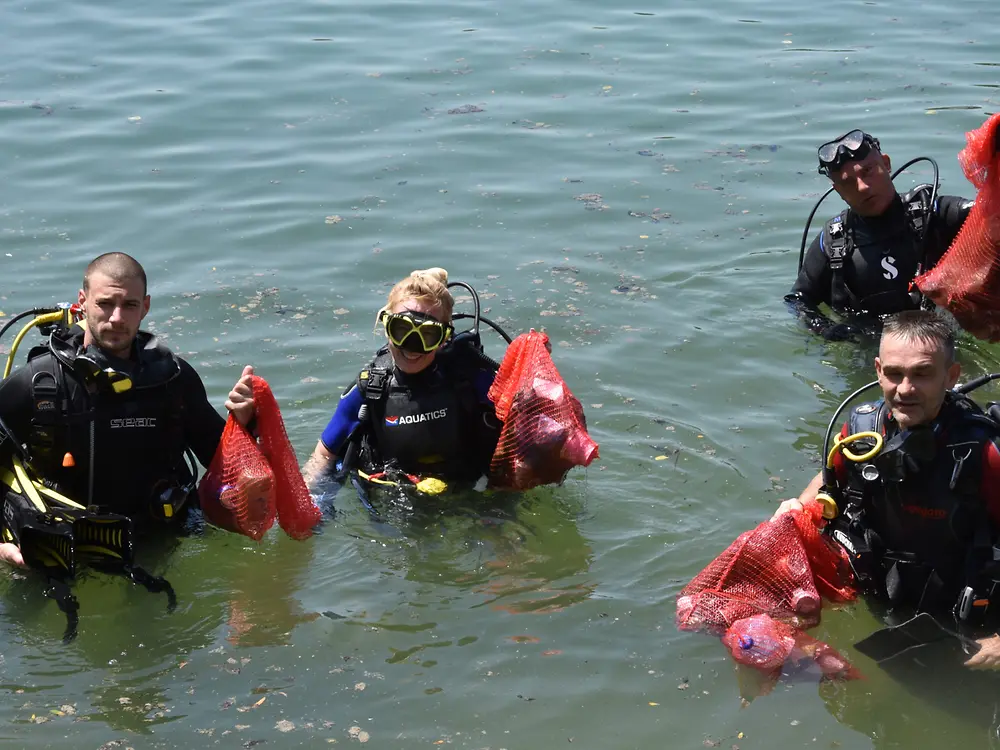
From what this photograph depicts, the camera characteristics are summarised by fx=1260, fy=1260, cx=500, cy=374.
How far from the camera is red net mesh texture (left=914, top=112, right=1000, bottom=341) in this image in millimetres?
6352

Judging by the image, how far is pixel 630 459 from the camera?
7.03 meters

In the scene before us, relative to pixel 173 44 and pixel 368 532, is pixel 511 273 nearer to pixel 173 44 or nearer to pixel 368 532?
pixel 368 532

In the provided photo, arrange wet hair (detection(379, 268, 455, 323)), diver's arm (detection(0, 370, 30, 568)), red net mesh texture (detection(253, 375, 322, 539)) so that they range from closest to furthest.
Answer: diver's arm (detection(0, 370, 30, 568)) → red net mesh texture (detection(253, 375, 322, 539)) → wet hair (detection(379, 268, 455, 323))

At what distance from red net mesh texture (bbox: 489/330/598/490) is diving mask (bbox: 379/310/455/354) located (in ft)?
1.20

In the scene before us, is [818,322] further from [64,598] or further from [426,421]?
[64,598]

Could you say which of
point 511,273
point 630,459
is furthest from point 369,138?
point 630,459

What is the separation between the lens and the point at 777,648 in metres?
4.96

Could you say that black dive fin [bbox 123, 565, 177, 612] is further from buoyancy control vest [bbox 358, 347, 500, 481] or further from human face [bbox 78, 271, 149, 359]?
buoyancy control vest [bbox 358, 347, 500, 481]

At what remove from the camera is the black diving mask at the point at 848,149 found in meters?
7.24

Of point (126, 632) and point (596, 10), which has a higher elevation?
point (596, 10)

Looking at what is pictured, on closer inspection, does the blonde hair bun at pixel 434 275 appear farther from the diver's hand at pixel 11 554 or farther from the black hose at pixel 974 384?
the black hose at pixel 974 384

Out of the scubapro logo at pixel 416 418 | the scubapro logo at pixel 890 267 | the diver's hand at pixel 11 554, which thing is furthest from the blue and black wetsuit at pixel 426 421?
the scubapro logo at pixel 890 267

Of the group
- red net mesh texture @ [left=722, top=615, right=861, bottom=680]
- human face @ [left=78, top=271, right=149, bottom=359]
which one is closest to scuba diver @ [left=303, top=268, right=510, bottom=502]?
human face @ [left=78, top=271, right=149, bottom=359]

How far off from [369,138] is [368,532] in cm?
605
